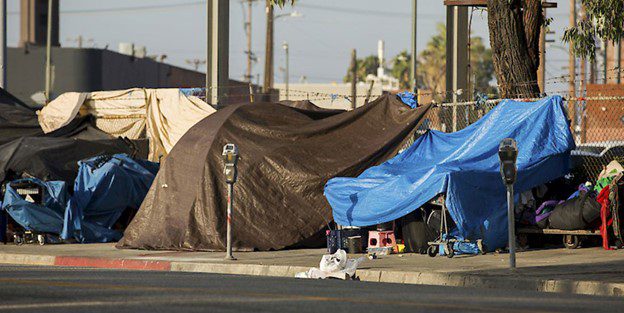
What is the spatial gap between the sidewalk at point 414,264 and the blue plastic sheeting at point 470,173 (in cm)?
68

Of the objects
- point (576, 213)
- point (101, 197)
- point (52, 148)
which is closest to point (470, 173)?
point (576, 213)

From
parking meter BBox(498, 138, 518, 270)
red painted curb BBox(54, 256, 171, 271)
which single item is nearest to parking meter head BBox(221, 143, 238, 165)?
red painted curb BBox(54, 256, 171, 271)

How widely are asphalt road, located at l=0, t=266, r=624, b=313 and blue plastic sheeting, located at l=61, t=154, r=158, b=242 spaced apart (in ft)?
29.5

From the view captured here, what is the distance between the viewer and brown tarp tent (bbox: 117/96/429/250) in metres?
20.6

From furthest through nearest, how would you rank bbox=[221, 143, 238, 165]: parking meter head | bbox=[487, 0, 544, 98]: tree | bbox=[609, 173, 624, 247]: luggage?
bbox=[487, 0, 544, 98]: tree, bbox=[221, 143, 238, 165]: parking meter head, bbox=[609, 173, 624, 247]: luggage

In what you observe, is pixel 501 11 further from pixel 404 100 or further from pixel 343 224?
pixel 343 224

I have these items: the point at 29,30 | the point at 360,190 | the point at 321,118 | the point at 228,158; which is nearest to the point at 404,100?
the point at 321,118

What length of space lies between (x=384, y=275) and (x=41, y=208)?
29.2ft

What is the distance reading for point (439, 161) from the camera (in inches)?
800

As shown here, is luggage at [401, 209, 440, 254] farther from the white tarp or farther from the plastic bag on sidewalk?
the white tarp

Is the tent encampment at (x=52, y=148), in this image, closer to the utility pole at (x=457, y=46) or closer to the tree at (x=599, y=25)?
the utility pole at (x=457, y=46)

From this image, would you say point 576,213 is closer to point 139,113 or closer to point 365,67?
point 139,113

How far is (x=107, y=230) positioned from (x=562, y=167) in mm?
8488

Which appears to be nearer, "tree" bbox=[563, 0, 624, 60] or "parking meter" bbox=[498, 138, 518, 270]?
"parking meter" bbox=[498, 138, 518, 270]
